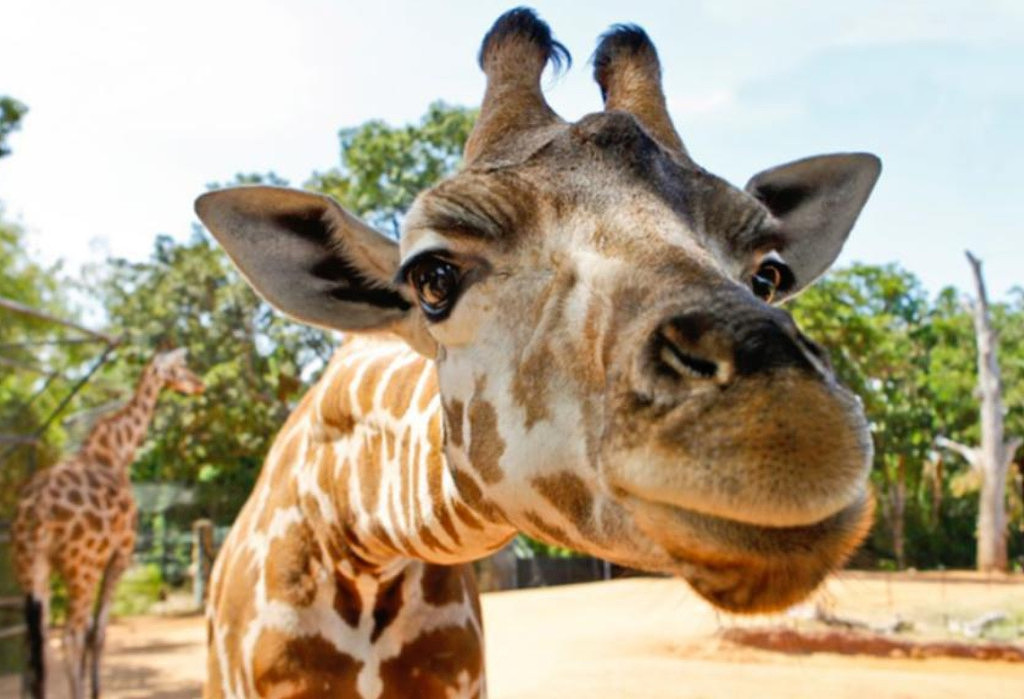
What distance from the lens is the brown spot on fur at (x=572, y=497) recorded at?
1.80 meters

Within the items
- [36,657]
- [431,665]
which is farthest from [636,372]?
[36,657]

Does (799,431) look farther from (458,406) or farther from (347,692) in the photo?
(347,692)

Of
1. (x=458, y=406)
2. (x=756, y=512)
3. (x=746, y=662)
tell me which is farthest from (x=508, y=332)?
(x=746, y=662)

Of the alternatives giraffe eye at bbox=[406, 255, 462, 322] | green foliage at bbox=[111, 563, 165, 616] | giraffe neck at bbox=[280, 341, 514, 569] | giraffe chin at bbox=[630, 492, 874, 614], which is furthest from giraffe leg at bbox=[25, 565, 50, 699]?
green foliage at bbox=[111, 563, 165, 616]

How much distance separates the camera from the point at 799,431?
140 centimetres

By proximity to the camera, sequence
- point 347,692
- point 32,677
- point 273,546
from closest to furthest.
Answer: point 347,692 → point 273,546 → point 32,677

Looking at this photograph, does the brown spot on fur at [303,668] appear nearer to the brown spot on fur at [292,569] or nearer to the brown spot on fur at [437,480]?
the brown spot on fur at [292,569]

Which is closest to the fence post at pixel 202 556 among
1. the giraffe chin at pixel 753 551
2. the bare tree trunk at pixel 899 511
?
the bare tree trunk at pixel 899 511

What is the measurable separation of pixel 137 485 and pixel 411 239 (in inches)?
1112

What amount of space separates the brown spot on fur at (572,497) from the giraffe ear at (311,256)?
31.3 inches

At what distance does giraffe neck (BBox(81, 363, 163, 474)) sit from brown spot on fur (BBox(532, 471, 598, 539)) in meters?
10.5

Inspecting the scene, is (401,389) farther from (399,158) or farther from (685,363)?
(399,158)

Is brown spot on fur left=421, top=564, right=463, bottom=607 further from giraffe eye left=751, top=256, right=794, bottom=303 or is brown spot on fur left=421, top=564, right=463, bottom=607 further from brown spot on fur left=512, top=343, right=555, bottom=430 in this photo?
giraffe eye left=751, top=256, right=794, bottom=303

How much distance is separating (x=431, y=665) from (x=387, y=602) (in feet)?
0.80
